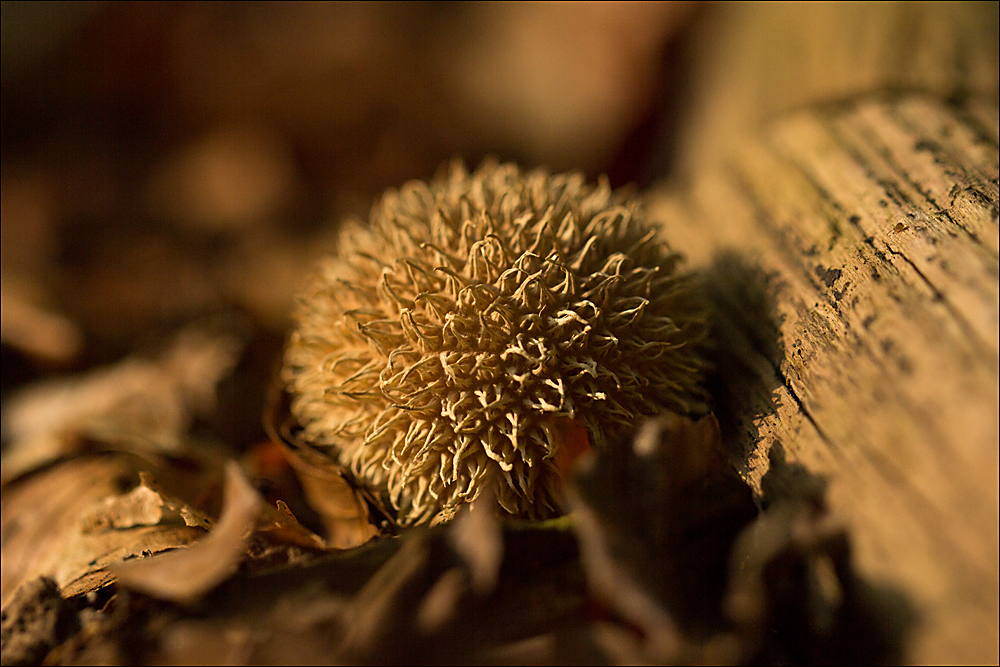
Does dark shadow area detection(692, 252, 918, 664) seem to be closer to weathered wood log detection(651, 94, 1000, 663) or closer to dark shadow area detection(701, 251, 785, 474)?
weathered wood log detection(651, 94, 1000, 663)

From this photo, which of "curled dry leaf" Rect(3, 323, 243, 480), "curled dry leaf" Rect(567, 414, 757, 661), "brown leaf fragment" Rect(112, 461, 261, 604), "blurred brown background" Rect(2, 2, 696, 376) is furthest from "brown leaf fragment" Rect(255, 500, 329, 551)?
"blurred brown background" Rect(2, 2, 696, 376)

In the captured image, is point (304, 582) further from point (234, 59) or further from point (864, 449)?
point (234, 59)

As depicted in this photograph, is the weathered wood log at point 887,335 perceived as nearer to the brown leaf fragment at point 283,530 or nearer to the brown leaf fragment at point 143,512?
the brown leaf fragment at point 283,530

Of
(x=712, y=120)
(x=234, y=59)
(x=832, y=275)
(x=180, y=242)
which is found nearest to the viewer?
(x=832, y=275)

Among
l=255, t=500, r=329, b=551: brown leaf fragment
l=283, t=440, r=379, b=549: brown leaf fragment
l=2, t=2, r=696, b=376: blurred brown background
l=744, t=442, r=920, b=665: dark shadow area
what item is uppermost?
l=2, t=2, r=696, b=376: blurred brown background

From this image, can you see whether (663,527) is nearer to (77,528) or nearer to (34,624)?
(34,624)

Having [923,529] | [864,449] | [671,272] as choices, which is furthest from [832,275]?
[923,529]

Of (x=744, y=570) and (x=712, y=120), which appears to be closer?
(x=744, y=570)
